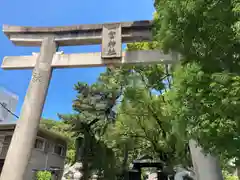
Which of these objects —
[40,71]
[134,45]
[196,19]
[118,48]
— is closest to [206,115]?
[196,19]

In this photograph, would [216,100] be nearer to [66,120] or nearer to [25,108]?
→ [25,108]

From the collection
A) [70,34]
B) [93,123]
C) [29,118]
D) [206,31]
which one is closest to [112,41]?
[70,34]

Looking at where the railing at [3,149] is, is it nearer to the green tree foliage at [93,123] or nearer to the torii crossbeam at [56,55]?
the green tree foliage at [93,123]

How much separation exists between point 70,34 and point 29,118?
304 cm

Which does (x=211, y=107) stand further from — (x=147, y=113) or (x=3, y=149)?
(x=3, y=149)

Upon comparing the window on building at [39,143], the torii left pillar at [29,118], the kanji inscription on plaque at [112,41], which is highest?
the kanji inscription on plaque at [112,41]

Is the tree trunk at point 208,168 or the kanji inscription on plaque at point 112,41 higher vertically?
the kanji inscription on plaque at point 112,41

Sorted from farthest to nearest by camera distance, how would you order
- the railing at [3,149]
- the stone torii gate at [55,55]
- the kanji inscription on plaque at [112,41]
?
the railing at [3,149], the kanji inscription on plaque at [112,41], the stone torii gate at [55,55]

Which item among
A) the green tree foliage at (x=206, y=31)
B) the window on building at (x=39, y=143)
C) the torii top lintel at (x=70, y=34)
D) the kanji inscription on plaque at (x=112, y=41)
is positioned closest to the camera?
the green tree foliage at (x=206, y=31)

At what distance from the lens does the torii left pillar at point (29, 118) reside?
5906 millimetres

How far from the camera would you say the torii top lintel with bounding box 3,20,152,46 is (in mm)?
7508

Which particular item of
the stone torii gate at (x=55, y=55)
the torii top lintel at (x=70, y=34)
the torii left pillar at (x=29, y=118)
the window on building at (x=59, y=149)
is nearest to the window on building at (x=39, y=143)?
the window on building at (x=59, y=149)

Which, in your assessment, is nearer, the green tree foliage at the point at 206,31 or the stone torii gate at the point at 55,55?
the green tree foliage at the point at 206,31

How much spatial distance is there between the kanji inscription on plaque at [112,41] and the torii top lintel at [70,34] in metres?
0.17
